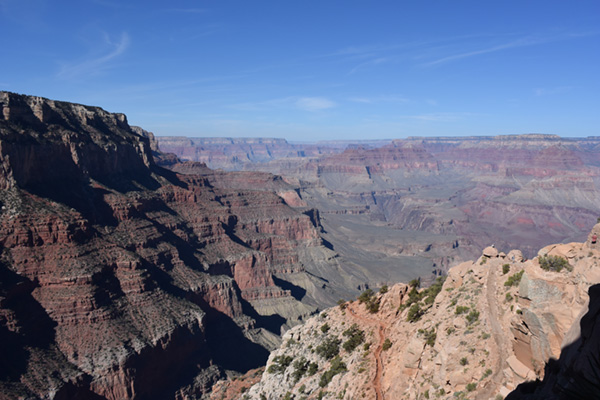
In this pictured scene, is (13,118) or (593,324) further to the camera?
(13,118)

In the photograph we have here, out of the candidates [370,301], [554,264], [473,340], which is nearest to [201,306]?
[370,301]

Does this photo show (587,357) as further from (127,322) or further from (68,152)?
(68,152)

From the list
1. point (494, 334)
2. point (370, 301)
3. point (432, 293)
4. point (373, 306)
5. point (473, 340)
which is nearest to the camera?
point (494, 334)

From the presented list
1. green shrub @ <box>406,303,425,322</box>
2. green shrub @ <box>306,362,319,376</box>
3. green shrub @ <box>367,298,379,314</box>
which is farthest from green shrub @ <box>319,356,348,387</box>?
green shrub @ <box>367,298,379,314</box>

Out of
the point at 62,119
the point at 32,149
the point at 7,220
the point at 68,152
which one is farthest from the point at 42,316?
the point at 62,119

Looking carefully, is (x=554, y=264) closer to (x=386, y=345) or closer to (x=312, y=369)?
(x=386, y=345)
